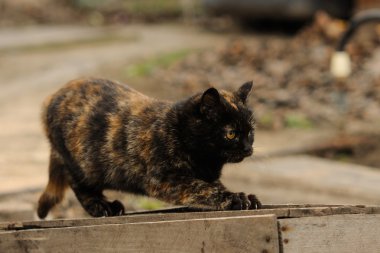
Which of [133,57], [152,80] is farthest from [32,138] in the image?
[133,57]

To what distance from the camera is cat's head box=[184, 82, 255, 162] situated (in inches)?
172

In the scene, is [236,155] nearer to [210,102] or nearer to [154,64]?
[210,102]

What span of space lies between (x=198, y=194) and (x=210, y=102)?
1.65ft

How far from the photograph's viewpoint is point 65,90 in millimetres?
5121

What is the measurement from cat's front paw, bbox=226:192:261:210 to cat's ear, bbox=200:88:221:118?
0.49 meters

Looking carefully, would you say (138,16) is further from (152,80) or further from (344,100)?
(344,100)

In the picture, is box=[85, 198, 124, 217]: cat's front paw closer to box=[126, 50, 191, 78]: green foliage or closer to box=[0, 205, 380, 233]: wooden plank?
box=[0, 205, 380, 233]: wooden plank

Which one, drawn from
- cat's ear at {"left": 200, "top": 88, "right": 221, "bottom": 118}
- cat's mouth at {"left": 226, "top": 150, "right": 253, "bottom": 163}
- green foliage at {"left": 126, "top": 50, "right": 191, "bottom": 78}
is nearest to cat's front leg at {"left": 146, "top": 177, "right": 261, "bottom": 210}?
cat's mouth at {"left": 226, "top": 150, "right": 253, "bottom": 163}

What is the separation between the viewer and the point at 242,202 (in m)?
4.10

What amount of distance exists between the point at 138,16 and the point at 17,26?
306 centimetres

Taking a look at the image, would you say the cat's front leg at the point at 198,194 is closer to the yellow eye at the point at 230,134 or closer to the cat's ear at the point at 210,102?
the yellow eye at the point at 230,134

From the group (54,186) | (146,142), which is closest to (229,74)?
(54,186)

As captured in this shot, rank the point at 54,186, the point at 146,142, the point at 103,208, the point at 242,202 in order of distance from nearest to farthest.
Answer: the point at 242,202, the point at 146,142, the point at 103,208, the point at 54,186

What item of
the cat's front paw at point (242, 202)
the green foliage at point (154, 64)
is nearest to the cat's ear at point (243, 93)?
the cat's front paw at point (242, 202)
